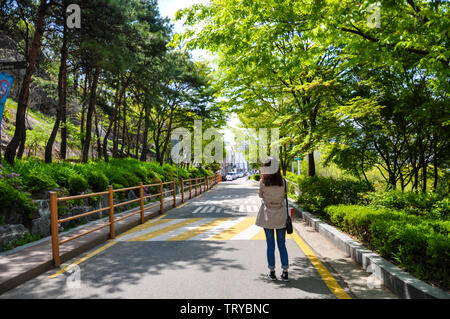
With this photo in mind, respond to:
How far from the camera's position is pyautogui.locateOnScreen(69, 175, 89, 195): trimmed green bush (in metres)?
8.43

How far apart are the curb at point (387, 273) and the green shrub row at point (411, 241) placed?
16 cm

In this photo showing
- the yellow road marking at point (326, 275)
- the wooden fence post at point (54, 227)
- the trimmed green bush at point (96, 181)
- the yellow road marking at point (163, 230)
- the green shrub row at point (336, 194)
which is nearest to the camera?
the yellow road marking at point (326, 275)

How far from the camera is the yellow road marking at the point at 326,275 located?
12.0 ft

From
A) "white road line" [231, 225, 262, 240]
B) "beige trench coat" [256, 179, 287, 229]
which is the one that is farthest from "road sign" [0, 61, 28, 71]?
"white road line" [231, 225, 262, 240]

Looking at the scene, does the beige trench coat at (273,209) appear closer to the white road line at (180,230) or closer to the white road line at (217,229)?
the white road line at (217,229)

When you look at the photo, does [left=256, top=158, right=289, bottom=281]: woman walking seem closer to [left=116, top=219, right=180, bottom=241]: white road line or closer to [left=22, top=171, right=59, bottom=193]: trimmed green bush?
[left=116, top=219, right=180, bottom=241]: white road line

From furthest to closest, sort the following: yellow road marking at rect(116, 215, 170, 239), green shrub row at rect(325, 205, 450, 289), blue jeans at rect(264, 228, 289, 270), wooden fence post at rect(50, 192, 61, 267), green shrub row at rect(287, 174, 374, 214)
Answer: green shrub row at rect(287, 174, 374, 214)
yellow road marking at rect(116, 215, 170, 239)
wooden fence post at rect(50, 192, 61, 267)
blue jeans at rect(264, 228, 289, 270)
green shrub row at rect(325, 205, 450, 289)

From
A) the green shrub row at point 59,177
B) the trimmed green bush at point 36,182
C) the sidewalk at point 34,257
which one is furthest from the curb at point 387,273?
the green shrub row at point 59,177

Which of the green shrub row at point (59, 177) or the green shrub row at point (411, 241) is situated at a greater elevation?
the green shrub row at point (59, 177)

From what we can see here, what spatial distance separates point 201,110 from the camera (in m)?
26.8

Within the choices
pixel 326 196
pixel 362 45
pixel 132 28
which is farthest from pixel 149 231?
pixel 132 28

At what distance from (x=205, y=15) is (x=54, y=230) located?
17.9ft

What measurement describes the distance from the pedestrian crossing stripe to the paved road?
0.16 ft
